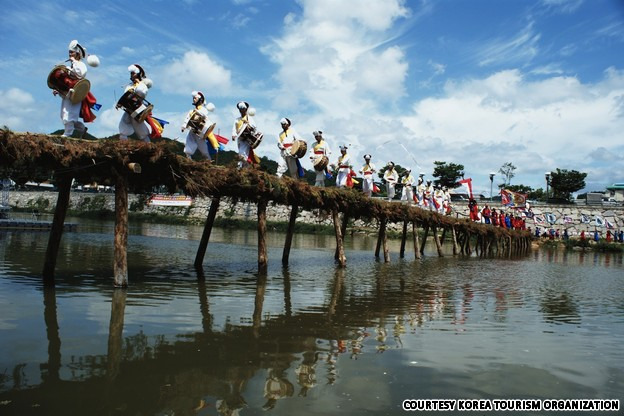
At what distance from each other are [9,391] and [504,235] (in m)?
38.8

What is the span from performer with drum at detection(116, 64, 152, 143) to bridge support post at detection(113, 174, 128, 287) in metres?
1.03

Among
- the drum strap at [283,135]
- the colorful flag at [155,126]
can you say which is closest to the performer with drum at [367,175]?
the drum strap at [283,135]

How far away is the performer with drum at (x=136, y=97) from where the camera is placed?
420 inches

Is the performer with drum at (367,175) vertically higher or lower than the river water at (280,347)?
higher

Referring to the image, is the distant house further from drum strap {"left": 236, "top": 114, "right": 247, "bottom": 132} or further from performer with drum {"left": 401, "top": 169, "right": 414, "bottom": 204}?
drum strap {"left": 236, "top": 114, "right": 247, "bottom": 132}

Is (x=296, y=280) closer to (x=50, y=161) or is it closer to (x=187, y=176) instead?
(x=187, y=176)

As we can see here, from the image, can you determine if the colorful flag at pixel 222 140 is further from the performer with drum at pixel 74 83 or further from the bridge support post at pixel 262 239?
the performer with drum at pixel 74 83

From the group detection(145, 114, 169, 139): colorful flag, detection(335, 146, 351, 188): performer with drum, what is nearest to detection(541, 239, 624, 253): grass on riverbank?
detection(335, 146, 351, 188): performer with drum

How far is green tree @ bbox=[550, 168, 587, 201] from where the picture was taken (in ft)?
225

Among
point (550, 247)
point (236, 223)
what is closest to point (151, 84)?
point (236, 223)

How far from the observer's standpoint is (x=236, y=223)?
180 feet

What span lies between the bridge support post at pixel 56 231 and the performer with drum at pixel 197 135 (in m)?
2.88

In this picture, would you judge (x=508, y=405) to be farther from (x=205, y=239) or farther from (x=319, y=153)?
(x=319, y=153)

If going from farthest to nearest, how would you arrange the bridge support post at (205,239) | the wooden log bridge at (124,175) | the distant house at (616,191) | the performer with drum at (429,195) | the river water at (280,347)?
the distant house at (616,191), the performer with drum at (429,195), the bridge support post at (205,239), the wooden log bridge at (124,175), the river water at (280,347)
